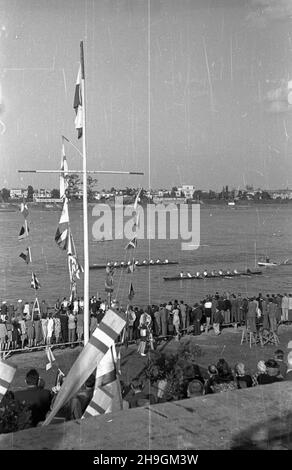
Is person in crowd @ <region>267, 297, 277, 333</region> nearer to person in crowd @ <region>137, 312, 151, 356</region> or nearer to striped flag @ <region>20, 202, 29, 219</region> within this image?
person in crowd @ <region>137, 312, 151, 356</region>

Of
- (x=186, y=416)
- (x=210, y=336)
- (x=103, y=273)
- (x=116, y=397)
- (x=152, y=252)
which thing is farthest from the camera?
(x=152, y=252)

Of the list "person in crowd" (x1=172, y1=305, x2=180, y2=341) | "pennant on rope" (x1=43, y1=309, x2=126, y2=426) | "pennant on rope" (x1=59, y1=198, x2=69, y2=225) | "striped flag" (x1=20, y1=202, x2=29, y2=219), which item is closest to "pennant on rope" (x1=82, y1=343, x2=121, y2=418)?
"pennant on rope" (x1=43, y1=309, x2=126, y2=426)

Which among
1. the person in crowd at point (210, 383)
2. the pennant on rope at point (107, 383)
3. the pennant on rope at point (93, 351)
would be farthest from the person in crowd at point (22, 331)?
the pennant on rope at point (93, 351)

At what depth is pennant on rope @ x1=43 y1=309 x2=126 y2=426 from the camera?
14.9ft

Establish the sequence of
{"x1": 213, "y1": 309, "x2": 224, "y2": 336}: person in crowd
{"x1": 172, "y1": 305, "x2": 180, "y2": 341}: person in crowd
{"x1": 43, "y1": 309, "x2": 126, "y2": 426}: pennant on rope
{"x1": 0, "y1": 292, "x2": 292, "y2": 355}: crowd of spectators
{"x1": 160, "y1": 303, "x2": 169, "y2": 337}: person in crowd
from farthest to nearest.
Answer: {"x1": 213, "y1": 309, "x2": 224, "y2": 336}: person in crowd → {"x1": 172, "y1": 305, "x2": 180, "y2": 341}: person in crowd → {"x1": 160, "y1": 303, "x2": 169, "y2": 337}: person in crowd → {"x1": 0, "y1": 292, "x2": 292, "y2": 355}: crowd of spectators → {"x1": 43, "y1": 309, "x2": 126, "y2": 426}: pennant on rope

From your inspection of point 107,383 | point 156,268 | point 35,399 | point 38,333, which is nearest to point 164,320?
point 38,333

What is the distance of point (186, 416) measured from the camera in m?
4.00

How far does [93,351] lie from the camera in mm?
4582

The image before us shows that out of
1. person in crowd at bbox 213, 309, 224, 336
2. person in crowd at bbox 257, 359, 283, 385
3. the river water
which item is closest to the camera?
person in crowd at bbox 257, 359, 283, 385

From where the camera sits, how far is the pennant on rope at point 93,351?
4531mm

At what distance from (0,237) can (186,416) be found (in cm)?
9623

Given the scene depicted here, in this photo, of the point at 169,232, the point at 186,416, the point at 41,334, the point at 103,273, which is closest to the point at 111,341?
the point at 186,416

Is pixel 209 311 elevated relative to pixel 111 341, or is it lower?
lower
